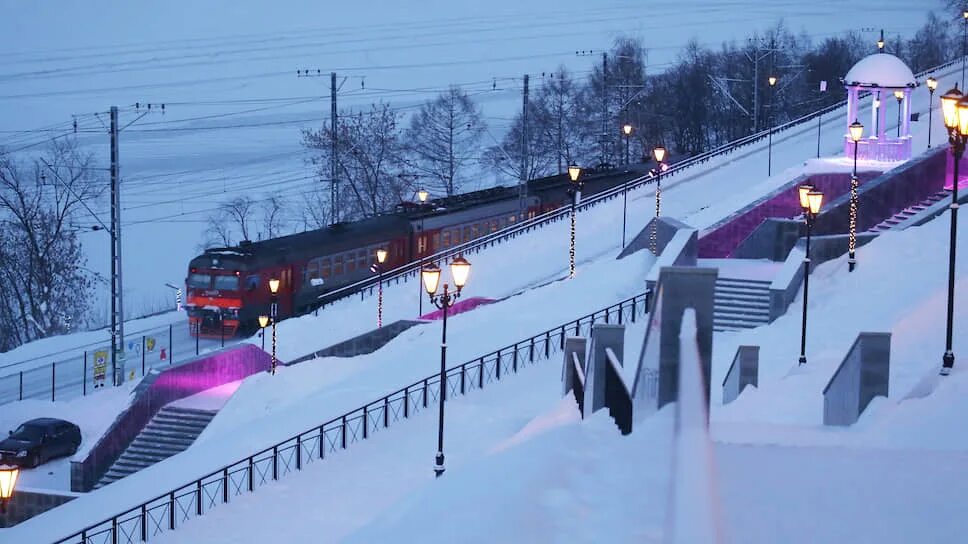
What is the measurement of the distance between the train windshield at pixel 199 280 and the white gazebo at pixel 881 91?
18398 mm

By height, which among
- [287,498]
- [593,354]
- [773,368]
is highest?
[593,354]

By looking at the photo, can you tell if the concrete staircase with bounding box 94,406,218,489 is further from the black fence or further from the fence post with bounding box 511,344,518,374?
the fence post with bounding box 511,344,518,374

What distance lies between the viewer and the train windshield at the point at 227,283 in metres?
37.5

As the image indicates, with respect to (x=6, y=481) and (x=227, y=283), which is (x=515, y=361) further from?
(x=227, y=283)

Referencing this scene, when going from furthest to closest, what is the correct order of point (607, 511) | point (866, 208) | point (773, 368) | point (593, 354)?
1. point (866, 208)
2. point (773, 368)
3. point (593, 354)
4. point (607, 511)

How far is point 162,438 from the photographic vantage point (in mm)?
28891

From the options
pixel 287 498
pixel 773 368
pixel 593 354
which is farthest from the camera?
pixel 773 368

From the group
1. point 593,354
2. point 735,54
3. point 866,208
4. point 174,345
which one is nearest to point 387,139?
point 735,54

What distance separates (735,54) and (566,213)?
135 ft

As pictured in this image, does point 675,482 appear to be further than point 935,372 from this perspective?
No

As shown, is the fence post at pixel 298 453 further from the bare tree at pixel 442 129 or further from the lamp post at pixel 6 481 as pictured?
the bare tree at pixel 442 129

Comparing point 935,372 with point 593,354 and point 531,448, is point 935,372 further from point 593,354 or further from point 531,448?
point 531,448

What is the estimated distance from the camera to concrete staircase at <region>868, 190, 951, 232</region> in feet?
101

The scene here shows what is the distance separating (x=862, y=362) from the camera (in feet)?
46.3
